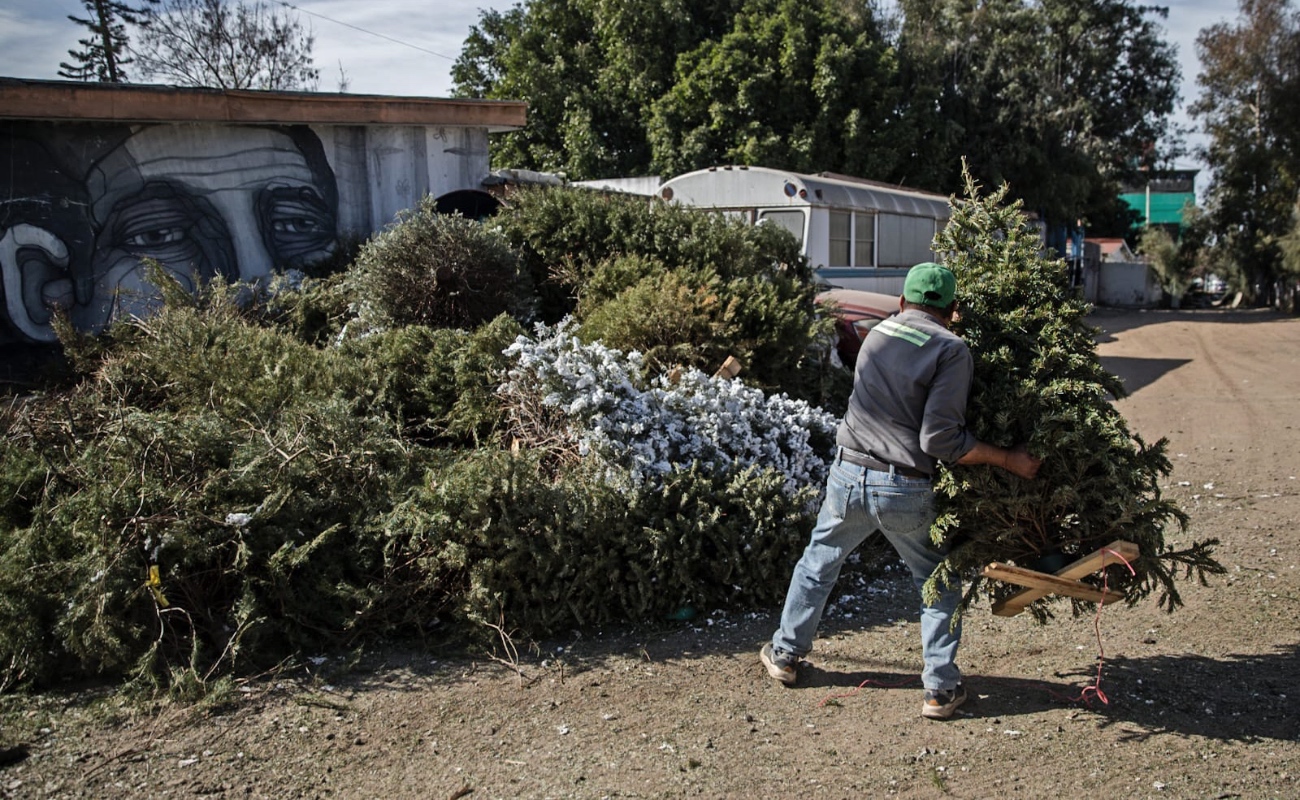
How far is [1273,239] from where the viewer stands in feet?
112

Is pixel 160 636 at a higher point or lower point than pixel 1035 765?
higher

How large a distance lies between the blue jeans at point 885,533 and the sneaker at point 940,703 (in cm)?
3

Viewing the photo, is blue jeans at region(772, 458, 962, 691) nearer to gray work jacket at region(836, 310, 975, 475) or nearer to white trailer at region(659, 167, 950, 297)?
gray work jacket at region(836, 310, 975, 475)

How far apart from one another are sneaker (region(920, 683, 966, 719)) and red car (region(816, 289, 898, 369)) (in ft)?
16.8

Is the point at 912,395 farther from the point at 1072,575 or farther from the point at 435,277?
the point at 435,277

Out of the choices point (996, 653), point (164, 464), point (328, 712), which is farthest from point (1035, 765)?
point (164, 464)

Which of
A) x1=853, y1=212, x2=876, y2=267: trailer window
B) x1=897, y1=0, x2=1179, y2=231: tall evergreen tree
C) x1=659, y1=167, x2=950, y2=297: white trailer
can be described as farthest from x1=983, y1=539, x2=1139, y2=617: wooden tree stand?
x1=897, y1=0, x2=1179, y2=231: tall evergreen tree

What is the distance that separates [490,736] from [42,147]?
8964 mm

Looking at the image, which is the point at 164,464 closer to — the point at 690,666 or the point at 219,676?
the point at 219,676

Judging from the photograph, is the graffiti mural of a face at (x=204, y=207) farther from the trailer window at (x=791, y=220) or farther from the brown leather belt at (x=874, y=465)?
the brown leather belt at (x=874, y=465)

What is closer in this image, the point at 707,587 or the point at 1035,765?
the point at 1035,765

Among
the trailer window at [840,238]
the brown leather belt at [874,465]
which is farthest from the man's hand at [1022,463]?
the trailer window at [840,238]

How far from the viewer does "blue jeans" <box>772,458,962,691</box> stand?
3.84 metres

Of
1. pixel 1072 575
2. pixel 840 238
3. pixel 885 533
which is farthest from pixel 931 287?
pixel 840 238
